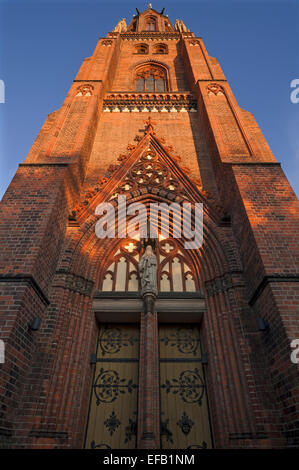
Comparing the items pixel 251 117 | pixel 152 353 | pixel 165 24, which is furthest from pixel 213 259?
pixel 165 24

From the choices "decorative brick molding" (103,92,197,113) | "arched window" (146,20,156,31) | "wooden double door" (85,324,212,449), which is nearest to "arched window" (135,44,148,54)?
"arched window" (146,20,156,31)

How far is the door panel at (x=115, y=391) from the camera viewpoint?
187 inches

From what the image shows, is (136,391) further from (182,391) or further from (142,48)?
(142,48)

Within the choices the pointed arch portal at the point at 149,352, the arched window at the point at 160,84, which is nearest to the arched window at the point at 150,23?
the arched window at the point at 160,84

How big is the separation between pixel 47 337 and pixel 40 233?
6.16 ft

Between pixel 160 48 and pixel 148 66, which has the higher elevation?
pixel 160 48

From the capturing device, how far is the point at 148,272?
19.4ft

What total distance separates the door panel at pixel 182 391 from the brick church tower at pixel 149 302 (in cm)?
2

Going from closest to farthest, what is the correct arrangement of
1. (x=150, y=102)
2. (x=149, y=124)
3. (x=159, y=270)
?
(x=159, y=270) → (x=149, y=124) → (x=150, y=102)

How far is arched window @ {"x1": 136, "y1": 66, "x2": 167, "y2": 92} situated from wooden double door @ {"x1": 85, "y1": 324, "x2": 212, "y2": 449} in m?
12.1

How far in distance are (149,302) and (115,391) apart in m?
1.70

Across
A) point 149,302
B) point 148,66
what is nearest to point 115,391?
point 149,302

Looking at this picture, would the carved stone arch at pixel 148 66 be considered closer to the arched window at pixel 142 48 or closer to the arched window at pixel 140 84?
the arched window at pixel 140 84
